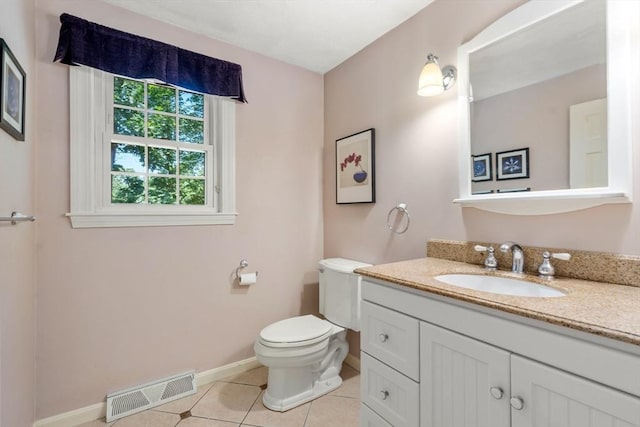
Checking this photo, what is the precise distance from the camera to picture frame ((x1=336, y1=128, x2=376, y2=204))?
6.70 feet

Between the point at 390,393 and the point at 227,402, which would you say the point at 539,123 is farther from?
the point at 227,402

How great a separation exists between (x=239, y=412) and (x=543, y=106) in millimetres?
2193

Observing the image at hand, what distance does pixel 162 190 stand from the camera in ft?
6.35

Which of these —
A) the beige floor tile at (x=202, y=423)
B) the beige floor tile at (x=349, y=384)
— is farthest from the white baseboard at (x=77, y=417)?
the beige floor tile at (x=349, y=384)

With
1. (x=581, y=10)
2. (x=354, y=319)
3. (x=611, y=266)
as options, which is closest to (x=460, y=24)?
(x=581, y=10)

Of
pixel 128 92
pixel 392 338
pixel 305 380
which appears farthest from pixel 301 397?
pixel 128 92

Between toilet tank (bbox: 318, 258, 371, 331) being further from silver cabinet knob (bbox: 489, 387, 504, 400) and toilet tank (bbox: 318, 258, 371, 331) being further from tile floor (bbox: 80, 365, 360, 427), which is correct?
silver cabinet knob (bbox: 489, 387, 504, 400)

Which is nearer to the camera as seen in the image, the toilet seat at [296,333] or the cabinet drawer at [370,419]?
the cabinet drawer at [370,419]

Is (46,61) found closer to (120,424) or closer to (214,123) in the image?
(214,123)

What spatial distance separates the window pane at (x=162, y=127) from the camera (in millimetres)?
1896

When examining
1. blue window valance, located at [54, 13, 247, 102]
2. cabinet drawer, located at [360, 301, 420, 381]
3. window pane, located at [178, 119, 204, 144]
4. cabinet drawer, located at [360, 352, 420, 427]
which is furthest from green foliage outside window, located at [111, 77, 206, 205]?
cabinet drawer, located at [360, 352, 420, 427]

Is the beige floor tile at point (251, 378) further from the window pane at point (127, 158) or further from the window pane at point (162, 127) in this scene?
the window pane at point (162, 127)

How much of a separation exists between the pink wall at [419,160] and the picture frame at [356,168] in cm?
5

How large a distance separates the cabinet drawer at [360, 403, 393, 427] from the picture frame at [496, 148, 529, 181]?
1181 millimetres
